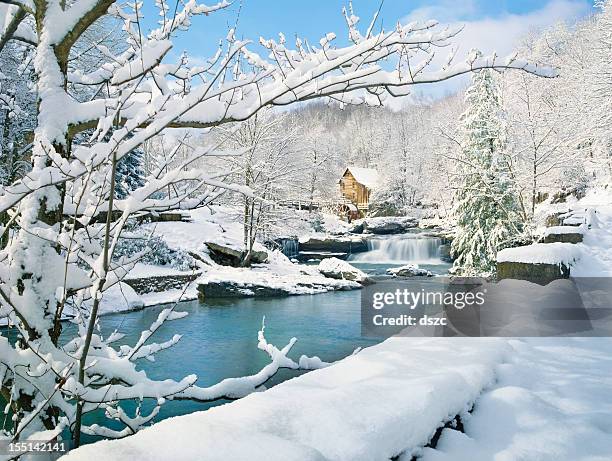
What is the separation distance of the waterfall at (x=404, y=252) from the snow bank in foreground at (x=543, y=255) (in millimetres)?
17411

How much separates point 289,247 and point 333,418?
26.3m

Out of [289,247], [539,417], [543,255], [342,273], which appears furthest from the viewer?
[289,247]

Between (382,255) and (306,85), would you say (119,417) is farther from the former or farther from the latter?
(382,255)

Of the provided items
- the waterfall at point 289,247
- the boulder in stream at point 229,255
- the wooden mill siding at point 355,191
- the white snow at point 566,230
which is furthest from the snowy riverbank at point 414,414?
the wooden mill siding at point 355,191

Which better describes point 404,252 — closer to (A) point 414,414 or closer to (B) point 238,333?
(B) point 238,333

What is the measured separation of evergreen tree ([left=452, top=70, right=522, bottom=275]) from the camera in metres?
16.2

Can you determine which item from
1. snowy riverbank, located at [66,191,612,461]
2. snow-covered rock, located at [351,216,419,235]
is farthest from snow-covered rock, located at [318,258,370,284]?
snow-covered rock, located at [351,216,419,235]

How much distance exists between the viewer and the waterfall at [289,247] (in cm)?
2748

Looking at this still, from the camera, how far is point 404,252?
2747 centimetres

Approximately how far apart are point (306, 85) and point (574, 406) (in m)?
2.70

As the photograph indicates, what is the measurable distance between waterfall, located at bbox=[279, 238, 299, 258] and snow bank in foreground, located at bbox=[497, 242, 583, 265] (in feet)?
63.5

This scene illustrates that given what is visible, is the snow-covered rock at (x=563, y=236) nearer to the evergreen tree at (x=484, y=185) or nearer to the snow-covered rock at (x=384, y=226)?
the evergreen tree at (x=484, y=185)

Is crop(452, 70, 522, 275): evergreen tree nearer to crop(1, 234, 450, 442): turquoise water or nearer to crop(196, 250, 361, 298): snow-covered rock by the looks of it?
crop(196, 250, 361, 298): snow-covered rock

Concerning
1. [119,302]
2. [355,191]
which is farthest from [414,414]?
[355,191]
